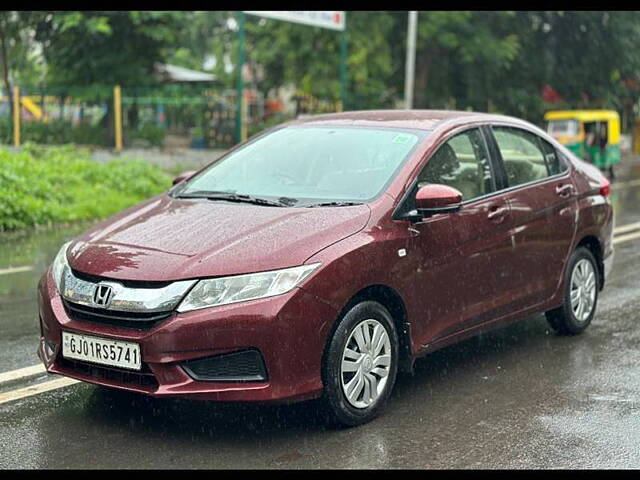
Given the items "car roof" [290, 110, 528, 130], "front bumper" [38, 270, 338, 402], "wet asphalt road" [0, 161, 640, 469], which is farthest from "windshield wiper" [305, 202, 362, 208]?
"wet asphalt road" [0, 161, 640, 469]

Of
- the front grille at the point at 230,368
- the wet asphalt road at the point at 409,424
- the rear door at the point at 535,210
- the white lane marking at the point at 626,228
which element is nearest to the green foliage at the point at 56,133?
the white lane marking at the point at 626,228

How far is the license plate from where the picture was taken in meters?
4.79

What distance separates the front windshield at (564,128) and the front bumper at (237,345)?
20.9 meters

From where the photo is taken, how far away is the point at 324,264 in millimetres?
4953

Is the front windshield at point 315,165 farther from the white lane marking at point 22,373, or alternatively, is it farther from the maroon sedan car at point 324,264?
Answer: the white lane marking at point 22,373

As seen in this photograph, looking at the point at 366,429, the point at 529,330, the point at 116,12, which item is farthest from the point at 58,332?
the point at 116,12

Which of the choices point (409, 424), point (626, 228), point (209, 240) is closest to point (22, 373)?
point (209, 240)

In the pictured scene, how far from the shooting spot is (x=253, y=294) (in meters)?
4.79

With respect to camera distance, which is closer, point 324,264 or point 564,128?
point 324,264

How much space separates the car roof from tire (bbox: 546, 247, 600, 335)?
116 centimetres

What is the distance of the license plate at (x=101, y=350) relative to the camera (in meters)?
4.79

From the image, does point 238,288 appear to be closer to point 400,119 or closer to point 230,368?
point 230,368

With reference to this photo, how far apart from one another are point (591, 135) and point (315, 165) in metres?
19.8
